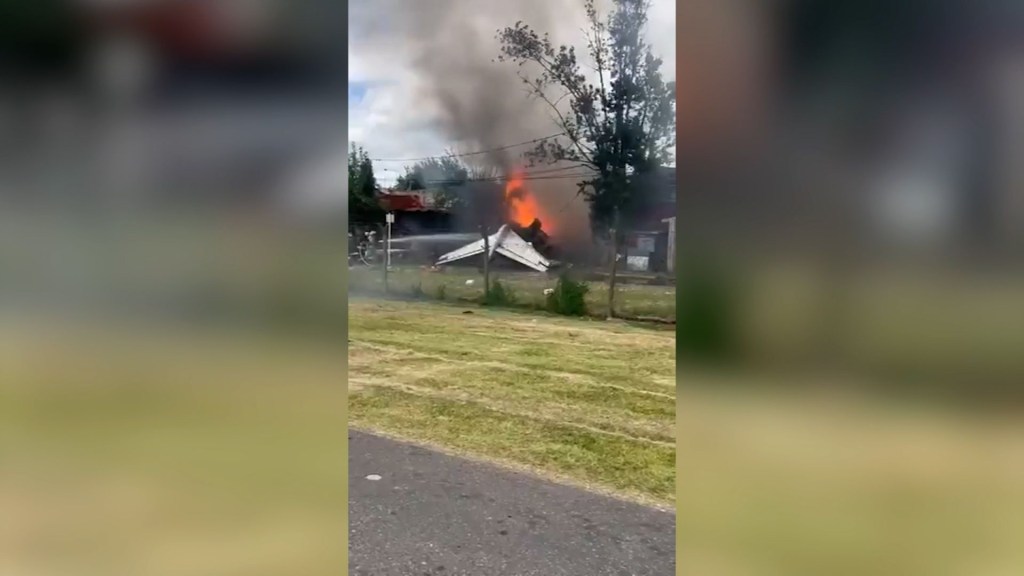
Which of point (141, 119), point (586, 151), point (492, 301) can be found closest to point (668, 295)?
point (586, 151)

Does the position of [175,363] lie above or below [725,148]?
below

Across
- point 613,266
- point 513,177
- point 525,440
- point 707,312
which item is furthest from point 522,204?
point 707,312

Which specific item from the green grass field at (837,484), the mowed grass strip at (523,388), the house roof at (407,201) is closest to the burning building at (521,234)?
the house roof at (407,201)

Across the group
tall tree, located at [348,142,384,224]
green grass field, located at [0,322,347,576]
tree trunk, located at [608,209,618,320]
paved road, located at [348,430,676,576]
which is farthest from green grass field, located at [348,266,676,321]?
green grass field, located at [0,322,347,576]

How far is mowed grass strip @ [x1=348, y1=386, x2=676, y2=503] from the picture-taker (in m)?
2.83

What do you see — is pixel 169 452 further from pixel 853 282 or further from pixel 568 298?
pixel 568 298

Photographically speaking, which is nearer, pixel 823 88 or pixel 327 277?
pixel 823 88

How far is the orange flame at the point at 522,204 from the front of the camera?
8.80ft

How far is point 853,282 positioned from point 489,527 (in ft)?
5.28

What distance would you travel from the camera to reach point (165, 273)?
1.26 meters

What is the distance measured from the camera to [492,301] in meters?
3.12

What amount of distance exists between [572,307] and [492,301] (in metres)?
0.35

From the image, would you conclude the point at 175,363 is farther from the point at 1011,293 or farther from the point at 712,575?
the point at 1011,293

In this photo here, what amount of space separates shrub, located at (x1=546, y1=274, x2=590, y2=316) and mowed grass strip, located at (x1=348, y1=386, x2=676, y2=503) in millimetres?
596
